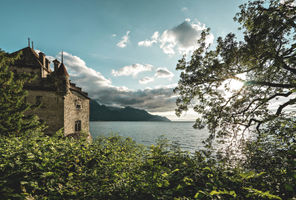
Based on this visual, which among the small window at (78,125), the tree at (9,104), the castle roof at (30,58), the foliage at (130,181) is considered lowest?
the small window at (78,125)

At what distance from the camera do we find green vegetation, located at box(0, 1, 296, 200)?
2.70 metres

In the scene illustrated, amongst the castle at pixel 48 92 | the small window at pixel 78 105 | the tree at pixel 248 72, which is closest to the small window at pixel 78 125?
the castle at pixel 48 92

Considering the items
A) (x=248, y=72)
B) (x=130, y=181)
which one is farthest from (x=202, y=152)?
(x=248, y=72)

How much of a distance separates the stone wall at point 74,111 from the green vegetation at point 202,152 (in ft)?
32.2

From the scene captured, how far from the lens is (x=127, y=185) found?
3.00 meters

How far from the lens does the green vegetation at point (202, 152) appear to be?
2.70 meters

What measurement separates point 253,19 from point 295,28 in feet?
6.64

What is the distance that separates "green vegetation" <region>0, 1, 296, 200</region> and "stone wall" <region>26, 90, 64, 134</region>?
27.2ft

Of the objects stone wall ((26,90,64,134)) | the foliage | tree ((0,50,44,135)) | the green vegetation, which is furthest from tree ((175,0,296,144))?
stone wall ((26,90,64,134))

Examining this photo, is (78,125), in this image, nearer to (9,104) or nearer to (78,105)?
(78,105)

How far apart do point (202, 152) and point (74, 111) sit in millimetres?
27637

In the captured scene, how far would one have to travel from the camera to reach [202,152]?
4.43 metres

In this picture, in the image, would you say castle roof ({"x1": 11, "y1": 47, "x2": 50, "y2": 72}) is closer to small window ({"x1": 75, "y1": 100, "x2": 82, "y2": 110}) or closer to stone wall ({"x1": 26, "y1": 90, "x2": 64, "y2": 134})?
stone wall ({"x1": 26, "y1": 90, "x2": 64, "y2": 134})

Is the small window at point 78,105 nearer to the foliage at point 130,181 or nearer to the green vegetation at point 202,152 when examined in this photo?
the green vegetation at point 202,152
